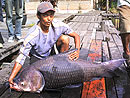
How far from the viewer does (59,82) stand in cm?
262

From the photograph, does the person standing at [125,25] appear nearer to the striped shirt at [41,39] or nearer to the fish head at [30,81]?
the striped shirt at [41,39]

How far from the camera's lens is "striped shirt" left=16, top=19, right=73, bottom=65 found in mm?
2812

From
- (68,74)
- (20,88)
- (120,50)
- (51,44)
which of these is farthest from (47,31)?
(120,50)

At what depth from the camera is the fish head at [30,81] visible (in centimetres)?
244

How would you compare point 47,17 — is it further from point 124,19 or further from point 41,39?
point 124,19

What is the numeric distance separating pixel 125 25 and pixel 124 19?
0.11 meters

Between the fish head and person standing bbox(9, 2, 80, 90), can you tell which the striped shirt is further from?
the fish head

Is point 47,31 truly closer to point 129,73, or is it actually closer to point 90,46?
point 129,73

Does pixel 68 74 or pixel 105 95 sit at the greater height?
pixel 68 74

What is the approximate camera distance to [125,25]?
3.34 m

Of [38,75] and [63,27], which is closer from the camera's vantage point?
[38,75]

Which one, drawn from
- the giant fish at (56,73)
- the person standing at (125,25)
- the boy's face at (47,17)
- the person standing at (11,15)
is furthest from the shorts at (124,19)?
the person standing at (11,15)

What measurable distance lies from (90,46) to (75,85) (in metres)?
2.27

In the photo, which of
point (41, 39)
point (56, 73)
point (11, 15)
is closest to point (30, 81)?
point (56, 73)
